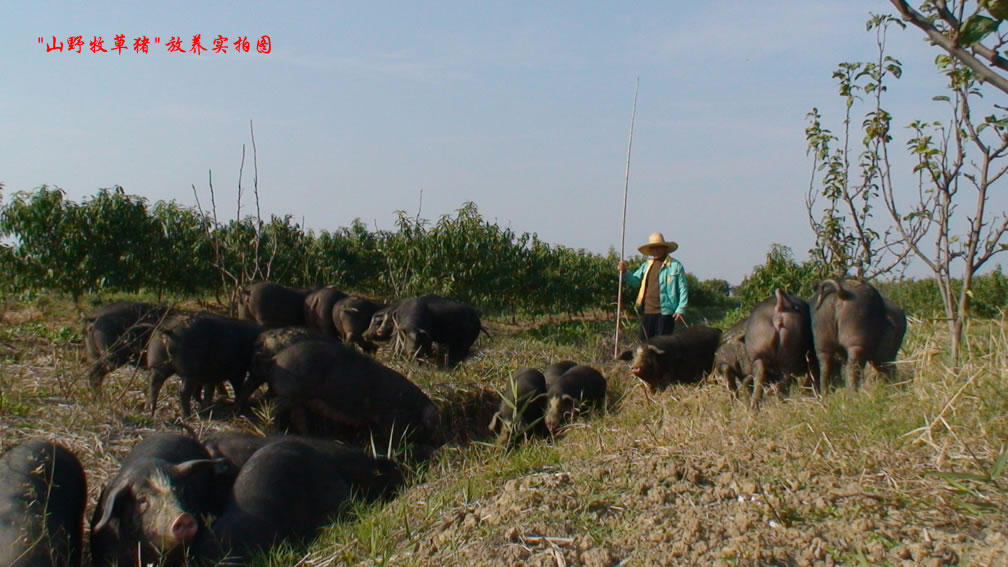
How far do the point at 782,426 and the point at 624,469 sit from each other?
4.09 feet

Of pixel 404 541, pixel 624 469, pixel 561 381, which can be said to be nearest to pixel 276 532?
pixel 404 541

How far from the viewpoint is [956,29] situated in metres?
2.10

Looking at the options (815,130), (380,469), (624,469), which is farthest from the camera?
(815,130)

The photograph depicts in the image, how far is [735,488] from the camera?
412cm

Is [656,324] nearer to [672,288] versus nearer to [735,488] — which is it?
[672,288]

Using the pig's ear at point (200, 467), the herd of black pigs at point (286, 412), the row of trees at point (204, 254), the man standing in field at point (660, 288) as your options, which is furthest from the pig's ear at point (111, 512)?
the row of trees at point (204, 254)

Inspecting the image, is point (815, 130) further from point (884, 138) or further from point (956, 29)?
point (956, 29)

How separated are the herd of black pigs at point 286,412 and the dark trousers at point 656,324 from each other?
184 centimetres

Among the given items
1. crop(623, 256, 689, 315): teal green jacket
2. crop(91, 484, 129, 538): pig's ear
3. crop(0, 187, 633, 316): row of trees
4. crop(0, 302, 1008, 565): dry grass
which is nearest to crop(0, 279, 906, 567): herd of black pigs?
crop(91, 484, 129, 538): pig's ear

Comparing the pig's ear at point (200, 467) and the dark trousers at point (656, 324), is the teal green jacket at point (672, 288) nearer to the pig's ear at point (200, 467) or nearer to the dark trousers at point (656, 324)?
the dark trousers at point (656, 324)

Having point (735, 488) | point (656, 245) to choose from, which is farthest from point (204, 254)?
point (735, 488)

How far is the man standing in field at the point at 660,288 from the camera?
419 inches

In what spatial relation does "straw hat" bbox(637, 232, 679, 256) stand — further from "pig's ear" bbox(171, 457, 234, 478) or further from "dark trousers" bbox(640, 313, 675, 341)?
"pig's ear" bbox(171, 457, 234, 478)

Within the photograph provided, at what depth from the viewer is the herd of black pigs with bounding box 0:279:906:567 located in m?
4.64
